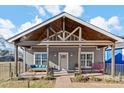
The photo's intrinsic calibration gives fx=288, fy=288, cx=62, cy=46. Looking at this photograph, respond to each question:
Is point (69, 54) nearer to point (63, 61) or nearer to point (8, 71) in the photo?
point (63, 61)

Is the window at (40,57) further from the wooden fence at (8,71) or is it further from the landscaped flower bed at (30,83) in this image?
the landscaped flower bed at (30,83)

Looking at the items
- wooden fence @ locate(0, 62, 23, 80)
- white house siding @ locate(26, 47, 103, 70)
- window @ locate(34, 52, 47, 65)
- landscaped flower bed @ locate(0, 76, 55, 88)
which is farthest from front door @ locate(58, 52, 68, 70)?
landscaped flower bed @ locate(0, 76, 55, 88)

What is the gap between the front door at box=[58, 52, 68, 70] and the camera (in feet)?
100

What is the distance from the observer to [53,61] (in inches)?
1210

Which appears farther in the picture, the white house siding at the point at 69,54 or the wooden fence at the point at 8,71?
the white house siding at the point at 69,54

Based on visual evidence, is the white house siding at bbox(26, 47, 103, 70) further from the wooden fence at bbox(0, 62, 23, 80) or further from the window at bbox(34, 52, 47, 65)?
the wooden fence at bbox(0, 62, 23, 80)

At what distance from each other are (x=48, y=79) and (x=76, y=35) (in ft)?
33.0

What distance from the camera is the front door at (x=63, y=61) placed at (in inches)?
1202

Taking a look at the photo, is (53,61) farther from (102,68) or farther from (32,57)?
(102,68)

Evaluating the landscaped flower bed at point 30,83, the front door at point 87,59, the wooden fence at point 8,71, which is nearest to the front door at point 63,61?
the front door at point 87,59

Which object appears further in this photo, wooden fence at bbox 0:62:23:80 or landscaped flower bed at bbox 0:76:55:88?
wooden fence at bbox 0:62:23:80

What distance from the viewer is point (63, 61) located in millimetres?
30828

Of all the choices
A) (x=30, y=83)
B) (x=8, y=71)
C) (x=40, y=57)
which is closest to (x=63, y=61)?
(x=40, y=57)
